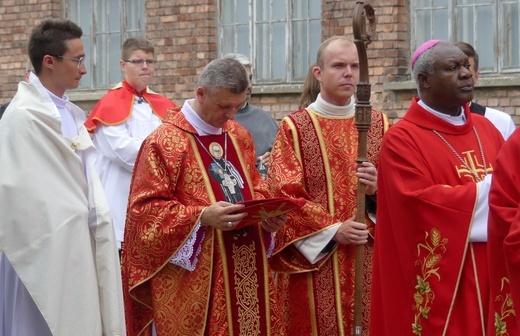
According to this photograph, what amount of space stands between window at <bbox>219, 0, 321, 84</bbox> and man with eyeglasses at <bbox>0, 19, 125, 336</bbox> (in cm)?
606

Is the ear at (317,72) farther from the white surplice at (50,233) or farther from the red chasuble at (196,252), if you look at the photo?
the white surplice at (50,233)

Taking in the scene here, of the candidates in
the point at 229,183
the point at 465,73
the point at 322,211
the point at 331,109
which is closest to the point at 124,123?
the point at 331,109

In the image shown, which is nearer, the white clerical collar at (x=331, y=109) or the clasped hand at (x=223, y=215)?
the clasped hand at (x=223, y=215)

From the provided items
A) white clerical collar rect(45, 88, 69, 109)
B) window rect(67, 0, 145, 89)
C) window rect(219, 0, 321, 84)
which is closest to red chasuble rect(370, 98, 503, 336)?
white clerical collar rect(45, 88, 69, 109)

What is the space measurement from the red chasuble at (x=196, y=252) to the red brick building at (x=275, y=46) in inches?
186

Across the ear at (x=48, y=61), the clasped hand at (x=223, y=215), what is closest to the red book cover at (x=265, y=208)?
the clasped hand at (x=223, y=215)

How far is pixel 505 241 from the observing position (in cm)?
485

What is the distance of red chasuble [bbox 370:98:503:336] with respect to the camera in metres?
5.57

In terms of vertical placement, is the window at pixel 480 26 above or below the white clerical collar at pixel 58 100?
above

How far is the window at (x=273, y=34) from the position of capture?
12109mm

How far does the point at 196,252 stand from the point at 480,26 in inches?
213

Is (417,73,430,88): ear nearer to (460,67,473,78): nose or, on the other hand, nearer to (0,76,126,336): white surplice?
(460,67,473,78): nose

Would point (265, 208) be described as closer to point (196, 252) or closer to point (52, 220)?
point (196, 252)

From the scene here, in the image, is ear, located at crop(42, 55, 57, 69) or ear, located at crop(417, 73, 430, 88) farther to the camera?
ear, located at crop(42, 55, 57, 69)
